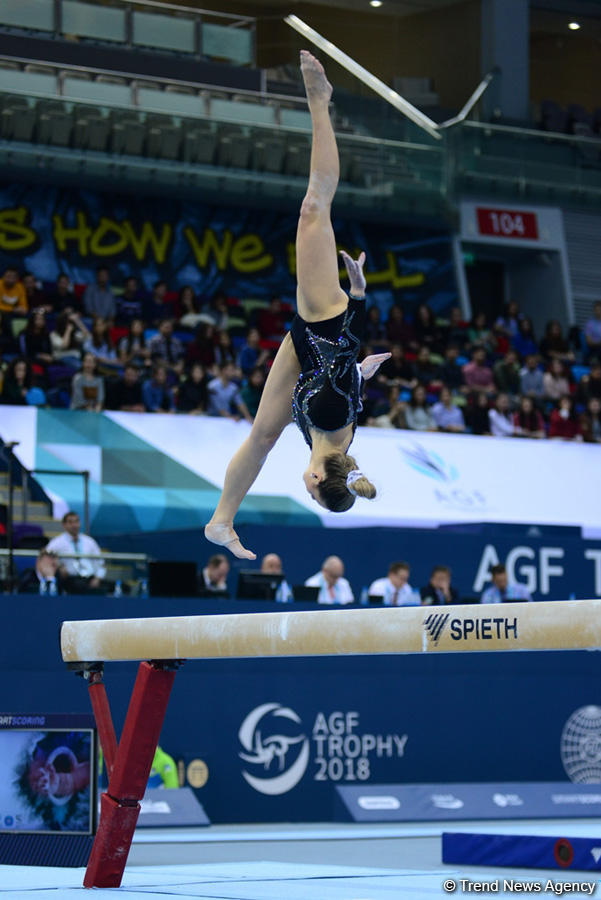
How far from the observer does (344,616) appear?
5129 millimetres

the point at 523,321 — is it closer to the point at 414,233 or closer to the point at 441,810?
the point at 414,233

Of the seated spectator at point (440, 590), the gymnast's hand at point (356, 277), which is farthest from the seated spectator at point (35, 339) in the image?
the gymnast's hand at point (356, 277)

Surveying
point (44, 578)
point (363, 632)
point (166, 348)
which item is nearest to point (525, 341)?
point (166, 348)

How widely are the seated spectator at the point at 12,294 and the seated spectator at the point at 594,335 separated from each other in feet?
28.2

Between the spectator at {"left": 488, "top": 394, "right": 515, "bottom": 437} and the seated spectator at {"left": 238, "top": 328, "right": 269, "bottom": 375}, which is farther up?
the seated spectator at {"left": 238, "top": 328, "right": 269, "bottom": 375}

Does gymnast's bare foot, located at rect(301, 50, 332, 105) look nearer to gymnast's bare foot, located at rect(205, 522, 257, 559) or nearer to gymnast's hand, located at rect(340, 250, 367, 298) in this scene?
gymnast's hand, located at rect(340, 250, 367, 298)

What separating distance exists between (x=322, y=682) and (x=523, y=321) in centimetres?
1077

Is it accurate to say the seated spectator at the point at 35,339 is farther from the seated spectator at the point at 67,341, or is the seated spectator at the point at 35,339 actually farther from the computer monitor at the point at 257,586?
the computer monitor at the point at 257,586

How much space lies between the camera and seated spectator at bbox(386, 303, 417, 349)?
61.7 ft

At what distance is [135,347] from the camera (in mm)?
15828

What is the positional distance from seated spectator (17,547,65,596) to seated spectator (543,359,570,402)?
9.27 meters

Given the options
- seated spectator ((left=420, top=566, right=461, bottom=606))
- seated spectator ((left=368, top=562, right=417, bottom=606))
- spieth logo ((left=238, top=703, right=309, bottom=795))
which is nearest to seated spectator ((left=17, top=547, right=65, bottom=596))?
spieth logo ((left=238, top=703, right=309, bottom=795))

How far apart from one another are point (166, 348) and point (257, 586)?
19.7 ft

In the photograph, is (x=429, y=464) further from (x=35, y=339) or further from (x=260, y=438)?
(x=260, y=438)
